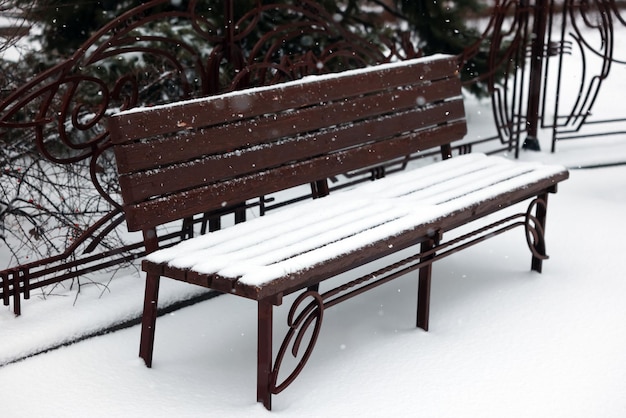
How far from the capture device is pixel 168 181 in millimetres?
3564

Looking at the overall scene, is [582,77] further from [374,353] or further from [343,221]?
[374,353]

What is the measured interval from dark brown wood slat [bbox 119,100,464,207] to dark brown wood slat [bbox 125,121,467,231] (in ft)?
0.10

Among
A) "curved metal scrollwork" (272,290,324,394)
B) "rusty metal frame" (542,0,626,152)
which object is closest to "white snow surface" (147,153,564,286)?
"curved metal scrollwork" (272,290,324,394)

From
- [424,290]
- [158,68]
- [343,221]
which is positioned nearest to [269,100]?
[343,221]

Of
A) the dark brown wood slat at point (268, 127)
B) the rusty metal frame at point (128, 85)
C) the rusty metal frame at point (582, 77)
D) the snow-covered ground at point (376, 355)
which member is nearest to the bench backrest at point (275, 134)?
the dark brown wood slat at point (268, 127)

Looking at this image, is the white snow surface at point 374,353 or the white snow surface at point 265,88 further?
the white snow surface at point 265,88

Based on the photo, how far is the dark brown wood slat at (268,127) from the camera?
11.5 feet

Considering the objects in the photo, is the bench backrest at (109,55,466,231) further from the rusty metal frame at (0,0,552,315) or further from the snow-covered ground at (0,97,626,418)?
the snow-covered ground at (0,97,626,418)

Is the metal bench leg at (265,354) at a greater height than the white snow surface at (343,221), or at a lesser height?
lesser

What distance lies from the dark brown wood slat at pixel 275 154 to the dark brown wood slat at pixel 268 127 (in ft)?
0.12

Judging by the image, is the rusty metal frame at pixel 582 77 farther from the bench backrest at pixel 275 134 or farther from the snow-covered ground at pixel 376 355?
the snow-covered ground at pixel 376 355

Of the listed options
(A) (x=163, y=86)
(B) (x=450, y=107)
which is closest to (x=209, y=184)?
(B) (x=450, y=107)

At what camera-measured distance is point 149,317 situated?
3.56m

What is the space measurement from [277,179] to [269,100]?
0.34 meters
